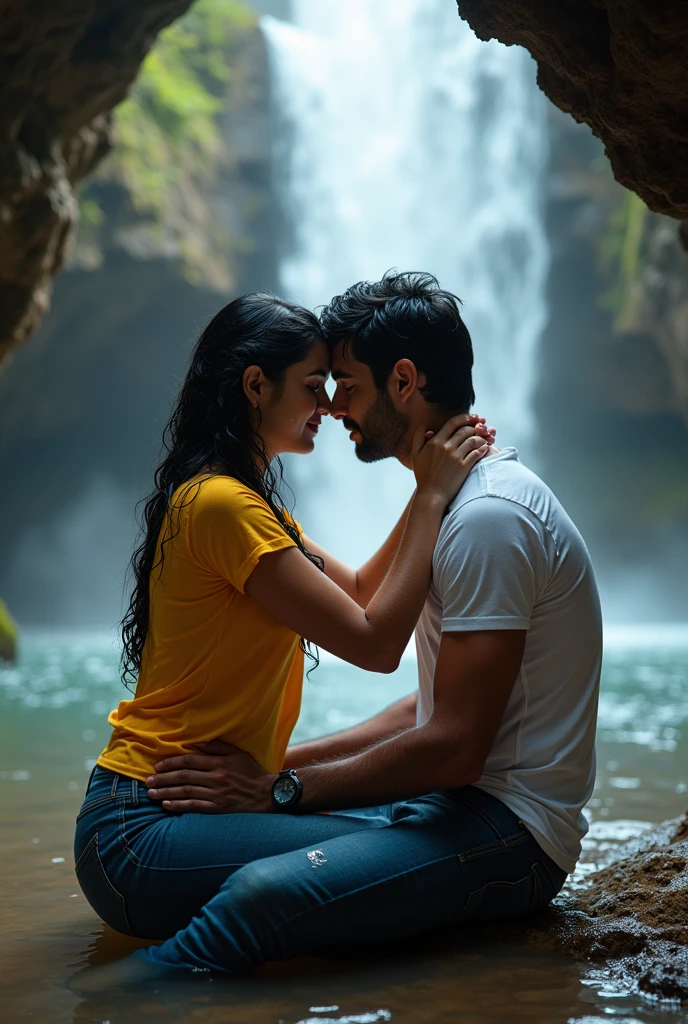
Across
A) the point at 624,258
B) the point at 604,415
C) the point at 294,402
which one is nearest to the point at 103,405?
the point at 604,415

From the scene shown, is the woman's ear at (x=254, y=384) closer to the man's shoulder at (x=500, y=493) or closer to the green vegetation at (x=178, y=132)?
the man's shoulder at (x=500, y=493)

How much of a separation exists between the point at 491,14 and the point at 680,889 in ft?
8.81

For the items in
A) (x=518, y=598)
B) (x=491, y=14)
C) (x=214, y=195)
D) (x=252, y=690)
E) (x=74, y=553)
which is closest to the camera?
(x=518, y=598)

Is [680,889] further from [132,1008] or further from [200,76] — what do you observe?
[200,76]

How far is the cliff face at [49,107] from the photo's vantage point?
6.08 meters

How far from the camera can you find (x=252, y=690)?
8.14 feet

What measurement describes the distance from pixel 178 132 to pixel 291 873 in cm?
2515

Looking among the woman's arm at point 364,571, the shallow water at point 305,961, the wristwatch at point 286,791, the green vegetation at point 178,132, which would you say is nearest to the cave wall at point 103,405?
the green vegetation at point 178,132

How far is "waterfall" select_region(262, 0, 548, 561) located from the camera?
2778 centimetres

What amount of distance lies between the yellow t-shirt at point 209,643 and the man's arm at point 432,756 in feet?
0.29

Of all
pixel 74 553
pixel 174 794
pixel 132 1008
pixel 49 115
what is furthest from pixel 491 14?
pixel 74 553

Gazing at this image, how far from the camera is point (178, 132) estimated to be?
24.8 m

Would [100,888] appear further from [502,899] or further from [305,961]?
[502,899]

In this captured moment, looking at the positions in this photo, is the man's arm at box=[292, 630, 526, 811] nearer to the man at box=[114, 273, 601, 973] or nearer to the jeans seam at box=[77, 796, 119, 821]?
the man at box=[114, 273, 601, 973]
